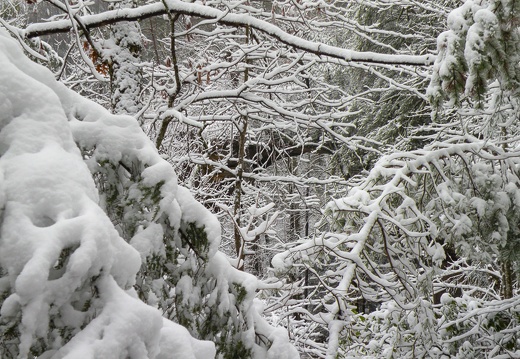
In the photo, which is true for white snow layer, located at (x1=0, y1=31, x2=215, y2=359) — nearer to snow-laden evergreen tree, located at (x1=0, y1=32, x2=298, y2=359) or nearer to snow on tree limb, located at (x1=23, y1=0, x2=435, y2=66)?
snow-laden evergreen tree, located at (x1=0, y1=32, x2=298, y2=359)

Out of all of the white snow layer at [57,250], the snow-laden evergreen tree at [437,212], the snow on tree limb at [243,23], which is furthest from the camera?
the snow on tree limb at [243,23]

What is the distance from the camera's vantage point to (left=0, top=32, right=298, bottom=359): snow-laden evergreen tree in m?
1.09

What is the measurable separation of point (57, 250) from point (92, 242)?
3.1 inches

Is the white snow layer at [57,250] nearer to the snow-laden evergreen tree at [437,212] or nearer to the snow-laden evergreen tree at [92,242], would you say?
the snow-laden evergreen tree at [92,242]

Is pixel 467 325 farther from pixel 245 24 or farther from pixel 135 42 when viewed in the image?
pixel 135 42

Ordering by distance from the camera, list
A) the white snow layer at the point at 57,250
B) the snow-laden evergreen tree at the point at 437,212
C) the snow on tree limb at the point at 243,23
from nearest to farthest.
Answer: the white snow layer at the point at 57,250 < the snow-laden evergreen tree at the point at 437,212 < the snow on tree limb at the point at 243,23

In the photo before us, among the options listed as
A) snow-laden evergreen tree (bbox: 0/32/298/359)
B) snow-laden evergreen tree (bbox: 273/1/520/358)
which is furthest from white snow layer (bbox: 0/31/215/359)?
snow-laden evergreen tree (bbox: 273/1/520/358)

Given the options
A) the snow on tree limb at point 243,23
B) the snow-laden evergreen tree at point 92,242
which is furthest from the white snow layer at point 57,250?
the snow on tree limb at point 243,23

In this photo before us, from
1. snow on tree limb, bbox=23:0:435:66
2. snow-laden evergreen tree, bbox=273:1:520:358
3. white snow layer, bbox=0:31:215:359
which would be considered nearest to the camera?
white snow layer, bbox=0:31:215:359

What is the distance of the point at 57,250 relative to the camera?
1084mm

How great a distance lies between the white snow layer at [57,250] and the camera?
42.3 inches

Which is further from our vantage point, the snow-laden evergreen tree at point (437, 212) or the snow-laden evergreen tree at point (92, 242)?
the snow-laden evergreen tree at point (437, 212)

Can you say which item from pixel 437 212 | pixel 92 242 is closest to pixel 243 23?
pixel 437 212

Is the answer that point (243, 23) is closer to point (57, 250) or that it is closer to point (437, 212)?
point (437, 212)
